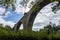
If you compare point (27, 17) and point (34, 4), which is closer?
point (34, 4)

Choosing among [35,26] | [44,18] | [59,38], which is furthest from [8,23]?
[59,38]

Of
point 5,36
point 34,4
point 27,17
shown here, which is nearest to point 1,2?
point 5,36

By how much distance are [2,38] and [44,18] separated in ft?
34.1

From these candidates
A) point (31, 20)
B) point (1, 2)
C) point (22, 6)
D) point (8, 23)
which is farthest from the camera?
point (8, 23)

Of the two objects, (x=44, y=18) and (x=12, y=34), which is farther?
(x=44, y=18)

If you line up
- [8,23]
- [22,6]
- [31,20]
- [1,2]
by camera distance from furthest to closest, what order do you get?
[8,23] → [31,20] → [22,6] → [1,2]

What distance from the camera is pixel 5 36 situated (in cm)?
824

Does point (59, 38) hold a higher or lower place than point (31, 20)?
lower

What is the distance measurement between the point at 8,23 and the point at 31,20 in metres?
4.36

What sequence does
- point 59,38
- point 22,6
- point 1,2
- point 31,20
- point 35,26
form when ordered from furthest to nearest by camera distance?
point 35,26 → point 31,20 → point 22,6 → point 1,2 → point 59,38

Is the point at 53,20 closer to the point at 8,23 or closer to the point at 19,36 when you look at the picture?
the point at 8,23

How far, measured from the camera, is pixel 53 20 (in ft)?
59.1

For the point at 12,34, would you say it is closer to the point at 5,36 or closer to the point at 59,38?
the point at 5,36

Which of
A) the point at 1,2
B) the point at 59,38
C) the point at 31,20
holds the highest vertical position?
the point at 1,2
